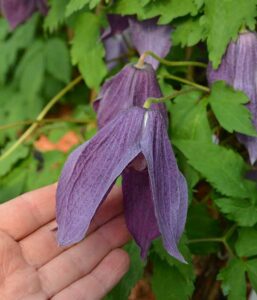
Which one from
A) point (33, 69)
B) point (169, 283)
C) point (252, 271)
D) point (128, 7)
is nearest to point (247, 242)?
point (252, 271)

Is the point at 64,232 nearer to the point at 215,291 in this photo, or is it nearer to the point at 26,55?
the point at 215,291

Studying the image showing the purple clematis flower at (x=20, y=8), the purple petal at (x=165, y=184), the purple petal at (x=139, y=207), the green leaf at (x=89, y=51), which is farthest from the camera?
the purple clematis flower at (x=20, y=8)

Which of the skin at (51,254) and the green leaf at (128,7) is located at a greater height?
the green leaf at (128,7)

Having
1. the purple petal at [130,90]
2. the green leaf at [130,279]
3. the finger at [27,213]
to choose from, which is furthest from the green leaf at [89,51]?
the green leaf at [130,279]

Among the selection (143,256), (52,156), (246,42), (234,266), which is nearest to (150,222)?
(143,256)

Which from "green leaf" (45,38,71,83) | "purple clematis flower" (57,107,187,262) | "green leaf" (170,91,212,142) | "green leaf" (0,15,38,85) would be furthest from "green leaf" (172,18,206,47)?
"green leaf" (0,15,38,85)

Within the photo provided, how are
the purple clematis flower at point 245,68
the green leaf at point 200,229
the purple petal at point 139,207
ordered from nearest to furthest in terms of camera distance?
the purple petal at point 139,207 → the purple clematis flower at point 245,68 → the green leaf at point 200,229

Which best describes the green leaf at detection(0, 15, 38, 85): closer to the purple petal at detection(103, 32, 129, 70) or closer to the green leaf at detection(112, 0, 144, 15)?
the purple petal at detection(103, 32, 129, 70)

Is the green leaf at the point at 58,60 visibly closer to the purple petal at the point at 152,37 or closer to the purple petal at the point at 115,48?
the purple petal at the point at 115,48
